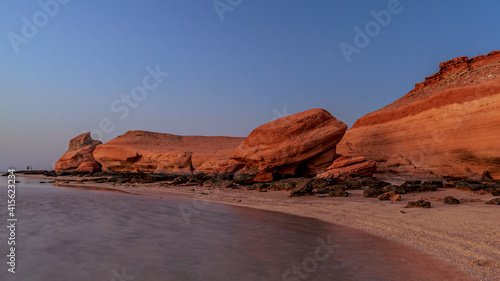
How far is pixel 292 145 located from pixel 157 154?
20.0m

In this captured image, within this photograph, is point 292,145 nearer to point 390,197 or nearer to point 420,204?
point 390,197

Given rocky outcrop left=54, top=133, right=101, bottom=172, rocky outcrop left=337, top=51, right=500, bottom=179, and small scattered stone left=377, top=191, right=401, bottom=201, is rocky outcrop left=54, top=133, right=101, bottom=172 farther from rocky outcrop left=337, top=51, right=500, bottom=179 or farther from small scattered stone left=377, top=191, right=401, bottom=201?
small scattered stone left=377, top=191, right=401, bottom=201

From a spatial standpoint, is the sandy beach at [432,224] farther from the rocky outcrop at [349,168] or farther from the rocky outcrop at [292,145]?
the rocky outcrop at [292,145]

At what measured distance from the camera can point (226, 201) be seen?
33.8 feet

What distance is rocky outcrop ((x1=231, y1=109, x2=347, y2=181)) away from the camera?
17094mm

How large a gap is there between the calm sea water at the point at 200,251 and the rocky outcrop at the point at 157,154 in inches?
776

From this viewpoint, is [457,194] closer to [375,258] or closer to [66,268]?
[375,258]

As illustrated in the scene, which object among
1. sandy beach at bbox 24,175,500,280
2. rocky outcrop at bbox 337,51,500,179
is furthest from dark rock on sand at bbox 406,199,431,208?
rocky outcrop at bbox 337,51,500,179

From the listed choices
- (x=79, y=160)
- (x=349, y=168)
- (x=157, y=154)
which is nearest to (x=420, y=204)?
(x=349, y=168)

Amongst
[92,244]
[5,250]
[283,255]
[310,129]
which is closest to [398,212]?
[283,255]

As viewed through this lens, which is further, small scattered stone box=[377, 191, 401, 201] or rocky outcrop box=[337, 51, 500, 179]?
rocky outcrop box=[337, 51, 500, 179]

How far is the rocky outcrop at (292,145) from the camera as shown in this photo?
56.1 ft

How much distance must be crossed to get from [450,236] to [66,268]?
5.08m

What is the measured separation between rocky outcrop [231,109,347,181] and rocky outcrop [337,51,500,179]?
679cm
